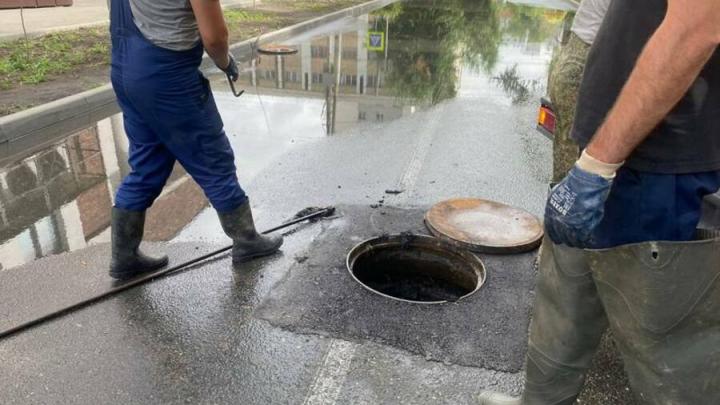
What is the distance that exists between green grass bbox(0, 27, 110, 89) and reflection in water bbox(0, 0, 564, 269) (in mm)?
2125

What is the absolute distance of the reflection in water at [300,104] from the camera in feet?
14.1

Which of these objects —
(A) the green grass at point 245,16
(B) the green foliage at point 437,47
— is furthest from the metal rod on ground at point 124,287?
(A) the green grass at point 245,16

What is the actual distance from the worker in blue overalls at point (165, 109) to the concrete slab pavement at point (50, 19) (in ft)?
28.3

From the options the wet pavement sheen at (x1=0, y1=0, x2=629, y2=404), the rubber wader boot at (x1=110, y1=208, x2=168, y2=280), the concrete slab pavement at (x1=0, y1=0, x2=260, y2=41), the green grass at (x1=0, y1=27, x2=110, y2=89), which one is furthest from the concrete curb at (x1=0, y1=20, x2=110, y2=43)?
the rubber wader boot at (x1=110, y1=208, x2=168, y2=280)

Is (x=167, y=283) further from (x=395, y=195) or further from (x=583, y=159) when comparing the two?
(x=583, y=159)

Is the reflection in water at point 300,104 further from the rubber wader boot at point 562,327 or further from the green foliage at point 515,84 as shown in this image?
the rubber wader boot at point 562,327

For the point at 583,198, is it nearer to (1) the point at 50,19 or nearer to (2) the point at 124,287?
(2) the point at 124,287

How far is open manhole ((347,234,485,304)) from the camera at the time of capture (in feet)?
12.4

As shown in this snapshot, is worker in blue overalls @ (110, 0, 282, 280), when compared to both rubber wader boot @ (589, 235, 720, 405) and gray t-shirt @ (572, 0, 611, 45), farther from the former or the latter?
rubber wader boot @ (589, 235, 720, 405)

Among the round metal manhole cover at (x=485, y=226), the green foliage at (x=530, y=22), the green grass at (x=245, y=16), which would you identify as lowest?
the round metal manhole cover at (x=485, y=226)

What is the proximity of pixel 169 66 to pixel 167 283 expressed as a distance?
135cm

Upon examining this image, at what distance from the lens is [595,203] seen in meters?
1.48

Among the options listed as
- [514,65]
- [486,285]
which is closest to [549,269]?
[486,285]

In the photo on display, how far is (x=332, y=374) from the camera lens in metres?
2.65
